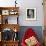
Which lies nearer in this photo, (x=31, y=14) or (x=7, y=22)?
(x=7, y=22)

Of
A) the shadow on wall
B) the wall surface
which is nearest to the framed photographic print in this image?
the wall surface

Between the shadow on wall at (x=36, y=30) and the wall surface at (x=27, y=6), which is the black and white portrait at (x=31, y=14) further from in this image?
the shadow on wall at (x=36, y=30)

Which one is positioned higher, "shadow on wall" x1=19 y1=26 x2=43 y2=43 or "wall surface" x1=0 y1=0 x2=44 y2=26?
"wall surface" x1=0 y1=0 x2=44 y2=26

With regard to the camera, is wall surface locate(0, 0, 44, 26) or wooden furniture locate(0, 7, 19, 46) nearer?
wooden furniture locate(0, 7, 19, 46)

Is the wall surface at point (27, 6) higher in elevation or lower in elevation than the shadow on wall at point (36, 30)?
→ higher

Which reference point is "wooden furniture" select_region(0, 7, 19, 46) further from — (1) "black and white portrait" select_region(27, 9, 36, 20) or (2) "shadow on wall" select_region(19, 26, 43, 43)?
(1) "black and white portrait" select_region(27, 9, 36, 20)

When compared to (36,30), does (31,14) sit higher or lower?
higher

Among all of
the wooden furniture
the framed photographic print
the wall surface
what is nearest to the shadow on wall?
the wall surface

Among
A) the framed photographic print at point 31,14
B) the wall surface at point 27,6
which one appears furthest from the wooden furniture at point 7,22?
the framed photographic print at point 31,14

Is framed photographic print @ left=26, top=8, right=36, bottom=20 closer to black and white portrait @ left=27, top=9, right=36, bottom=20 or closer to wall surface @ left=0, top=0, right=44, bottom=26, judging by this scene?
black and white portrait @ left=27, top=9, right=36, bottom=20

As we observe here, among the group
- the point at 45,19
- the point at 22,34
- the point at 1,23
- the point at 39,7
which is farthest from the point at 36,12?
the point at 1,23

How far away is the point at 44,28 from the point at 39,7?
842 millimetres

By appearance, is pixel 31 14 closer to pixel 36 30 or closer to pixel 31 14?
pixel 31 14

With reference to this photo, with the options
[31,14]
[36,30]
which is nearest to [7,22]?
[31,14]
